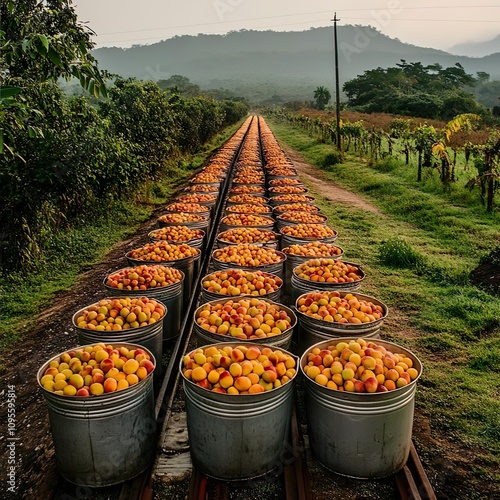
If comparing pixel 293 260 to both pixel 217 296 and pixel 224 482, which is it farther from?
pixel 224 482

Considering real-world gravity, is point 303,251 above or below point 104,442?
above

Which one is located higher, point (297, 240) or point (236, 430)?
point (297, 240)

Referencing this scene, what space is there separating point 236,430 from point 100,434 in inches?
38.8

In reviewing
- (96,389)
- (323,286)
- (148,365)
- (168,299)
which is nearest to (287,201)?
(323,286)

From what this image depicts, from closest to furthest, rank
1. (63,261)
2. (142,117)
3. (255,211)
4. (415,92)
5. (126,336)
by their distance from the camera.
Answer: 1. (126,336)
2. (255,211)
3. (63,261)
4. (142,117)
5. (415,92)

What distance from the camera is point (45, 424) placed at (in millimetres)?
3990

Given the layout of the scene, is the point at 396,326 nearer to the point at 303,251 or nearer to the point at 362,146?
the point at 303,251

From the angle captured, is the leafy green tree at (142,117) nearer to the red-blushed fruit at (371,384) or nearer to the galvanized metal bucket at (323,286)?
the galvanized metal bucket at (323,286)

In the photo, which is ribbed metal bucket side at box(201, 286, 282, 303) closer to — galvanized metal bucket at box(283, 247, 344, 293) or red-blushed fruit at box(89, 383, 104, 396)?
galvanized metal bucket at box(283, 247, 344, 293)

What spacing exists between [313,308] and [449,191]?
35.7 feet

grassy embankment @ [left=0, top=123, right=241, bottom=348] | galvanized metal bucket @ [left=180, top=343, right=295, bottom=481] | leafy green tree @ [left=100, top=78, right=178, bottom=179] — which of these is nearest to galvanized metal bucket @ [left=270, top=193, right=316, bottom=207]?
grassy embankment @ [left=0, top=123, right=241, bottom=348]

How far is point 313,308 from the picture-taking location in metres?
4.24

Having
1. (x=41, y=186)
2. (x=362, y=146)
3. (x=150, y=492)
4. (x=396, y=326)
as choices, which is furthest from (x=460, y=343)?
(x=362, y=146)

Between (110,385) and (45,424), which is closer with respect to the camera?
(110,385)
